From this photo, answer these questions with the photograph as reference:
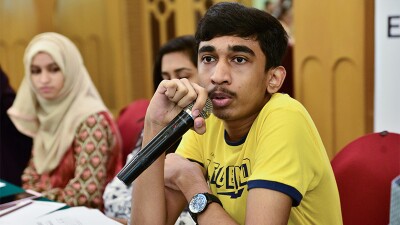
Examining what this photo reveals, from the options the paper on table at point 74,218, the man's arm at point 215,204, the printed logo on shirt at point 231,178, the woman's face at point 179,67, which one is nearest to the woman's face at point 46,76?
the woman's face at point 179,67

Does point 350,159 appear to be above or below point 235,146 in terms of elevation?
below

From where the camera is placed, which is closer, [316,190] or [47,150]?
[316,190]

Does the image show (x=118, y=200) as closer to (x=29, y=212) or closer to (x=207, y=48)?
(x=29, y=212)

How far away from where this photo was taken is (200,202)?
1260 millimetres

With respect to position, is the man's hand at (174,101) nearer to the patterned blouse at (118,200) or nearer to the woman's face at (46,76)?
the patterned blouse at (118,200)

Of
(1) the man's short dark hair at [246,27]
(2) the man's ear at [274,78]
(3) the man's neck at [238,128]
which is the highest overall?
(1) the man's short dark hair at [246,27]

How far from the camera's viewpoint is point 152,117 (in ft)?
4.47

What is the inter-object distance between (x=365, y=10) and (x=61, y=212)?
154cm

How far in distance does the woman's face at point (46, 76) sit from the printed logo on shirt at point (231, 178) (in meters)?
1.41

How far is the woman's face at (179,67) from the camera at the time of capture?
2.14m

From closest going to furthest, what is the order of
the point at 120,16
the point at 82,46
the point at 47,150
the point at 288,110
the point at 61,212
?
the point at 288,110, the point at 61,212, the point at 47,150, the point at 120,16, the point at 82,46

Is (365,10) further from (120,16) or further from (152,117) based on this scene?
(120,16)

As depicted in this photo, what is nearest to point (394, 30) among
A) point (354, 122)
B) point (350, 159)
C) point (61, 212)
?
point (354, 122)

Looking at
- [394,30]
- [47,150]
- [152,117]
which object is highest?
[394,30]
